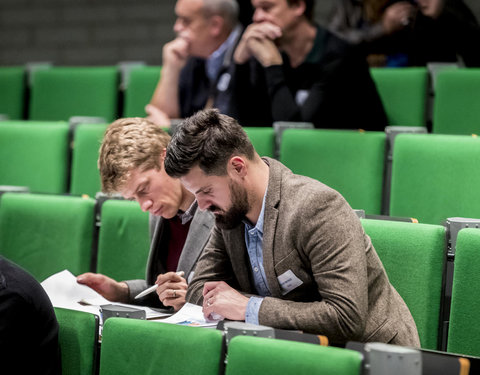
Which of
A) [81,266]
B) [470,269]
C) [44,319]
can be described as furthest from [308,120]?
[44,319]

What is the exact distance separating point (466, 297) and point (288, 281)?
0.33 meters

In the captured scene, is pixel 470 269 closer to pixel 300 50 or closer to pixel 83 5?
pixel 300 50

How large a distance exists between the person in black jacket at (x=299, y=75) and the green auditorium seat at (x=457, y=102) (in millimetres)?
145

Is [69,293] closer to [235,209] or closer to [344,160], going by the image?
[235,209]

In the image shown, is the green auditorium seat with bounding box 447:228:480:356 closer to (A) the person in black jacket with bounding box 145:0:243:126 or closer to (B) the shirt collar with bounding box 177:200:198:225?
(B) the shirt collar with bounding box 177:200:198:225

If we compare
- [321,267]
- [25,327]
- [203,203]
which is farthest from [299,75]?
[25,327]

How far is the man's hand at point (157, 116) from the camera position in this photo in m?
2.14

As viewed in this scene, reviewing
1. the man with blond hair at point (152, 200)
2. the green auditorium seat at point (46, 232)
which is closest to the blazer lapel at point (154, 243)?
the man with blond hair at point (152, 200)

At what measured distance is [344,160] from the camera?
5.65 ft

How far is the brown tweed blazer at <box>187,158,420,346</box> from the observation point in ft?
3.40

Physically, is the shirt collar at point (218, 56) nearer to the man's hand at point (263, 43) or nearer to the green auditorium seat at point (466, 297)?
the man's hand at point (263, 43)

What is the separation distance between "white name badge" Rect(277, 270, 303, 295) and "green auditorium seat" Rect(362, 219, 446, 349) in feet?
0.87

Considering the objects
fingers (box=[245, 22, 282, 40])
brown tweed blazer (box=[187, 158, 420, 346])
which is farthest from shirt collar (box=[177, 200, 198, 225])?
fingers (box=[245, 22, 282, 40])

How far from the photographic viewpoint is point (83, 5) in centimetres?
334
